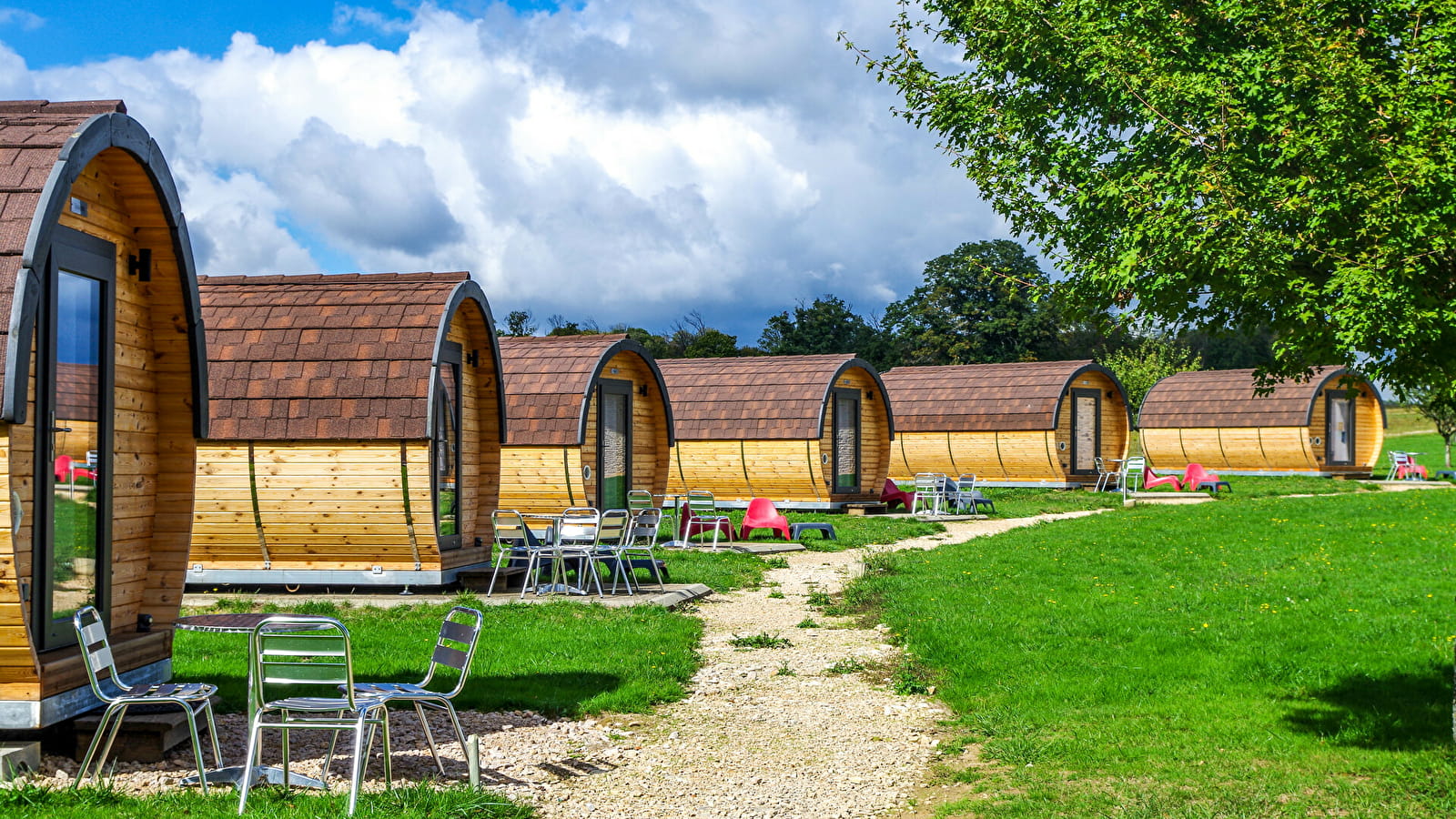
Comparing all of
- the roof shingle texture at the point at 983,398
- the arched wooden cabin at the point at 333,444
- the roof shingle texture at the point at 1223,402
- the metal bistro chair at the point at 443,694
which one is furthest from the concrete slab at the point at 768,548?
the roof shingle texture at the point at 1223,402

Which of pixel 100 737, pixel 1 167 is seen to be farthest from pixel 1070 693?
pixel 1 167

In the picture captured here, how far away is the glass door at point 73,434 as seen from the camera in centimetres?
650

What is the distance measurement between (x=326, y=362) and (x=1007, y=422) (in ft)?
75.0

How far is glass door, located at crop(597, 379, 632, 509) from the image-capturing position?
19547 mm

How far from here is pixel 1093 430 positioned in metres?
35.7

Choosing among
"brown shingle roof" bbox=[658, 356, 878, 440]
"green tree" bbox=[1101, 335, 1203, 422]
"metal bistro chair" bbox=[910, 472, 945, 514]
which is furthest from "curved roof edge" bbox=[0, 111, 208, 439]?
"green tree" bbox=[1101, 335, 1203, 422]

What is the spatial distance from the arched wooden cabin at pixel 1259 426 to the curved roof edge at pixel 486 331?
2805 centimetres

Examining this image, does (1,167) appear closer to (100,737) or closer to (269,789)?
(100,737)

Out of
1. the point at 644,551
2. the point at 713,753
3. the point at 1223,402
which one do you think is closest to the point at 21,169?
the point at 713,753

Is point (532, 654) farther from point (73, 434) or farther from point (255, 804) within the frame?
point (255, 804)

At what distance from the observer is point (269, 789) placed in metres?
6.06

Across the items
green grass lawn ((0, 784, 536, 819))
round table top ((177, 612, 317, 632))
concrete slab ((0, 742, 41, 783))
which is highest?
round table top ((177, 612, 317, 632))

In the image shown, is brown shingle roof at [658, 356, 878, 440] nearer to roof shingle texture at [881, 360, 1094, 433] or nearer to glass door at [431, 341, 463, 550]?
roof shingle texture at [881, 360, 1094, 433]

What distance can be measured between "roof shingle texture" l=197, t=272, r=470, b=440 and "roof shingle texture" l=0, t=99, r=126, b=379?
6164mm
